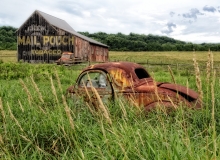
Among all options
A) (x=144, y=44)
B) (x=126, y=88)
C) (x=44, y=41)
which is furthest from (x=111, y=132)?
(x=144, y=44)

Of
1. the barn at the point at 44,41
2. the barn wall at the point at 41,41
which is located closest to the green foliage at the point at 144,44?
the barn at the point at 44,41

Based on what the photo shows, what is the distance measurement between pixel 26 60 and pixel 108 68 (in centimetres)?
2961

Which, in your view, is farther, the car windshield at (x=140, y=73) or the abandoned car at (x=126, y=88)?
the car windshield at (x=140, y=73)

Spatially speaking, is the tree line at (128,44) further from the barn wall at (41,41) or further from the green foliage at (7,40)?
the barn wall at (41,41)

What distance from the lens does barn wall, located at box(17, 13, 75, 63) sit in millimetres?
33406

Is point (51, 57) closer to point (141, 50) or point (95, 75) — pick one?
point (95, 75)

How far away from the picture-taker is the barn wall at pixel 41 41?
33.4 meters

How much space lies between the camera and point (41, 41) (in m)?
33.8

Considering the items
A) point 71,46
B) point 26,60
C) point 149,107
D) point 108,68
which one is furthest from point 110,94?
point 26,60

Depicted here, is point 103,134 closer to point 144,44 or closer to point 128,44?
point 144,44

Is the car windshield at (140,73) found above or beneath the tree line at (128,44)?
beneath

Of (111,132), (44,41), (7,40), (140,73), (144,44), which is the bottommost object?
(111,132)

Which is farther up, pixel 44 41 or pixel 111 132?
pixel 44 41

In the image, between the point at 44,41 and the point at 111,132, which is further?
the point at 44,41
